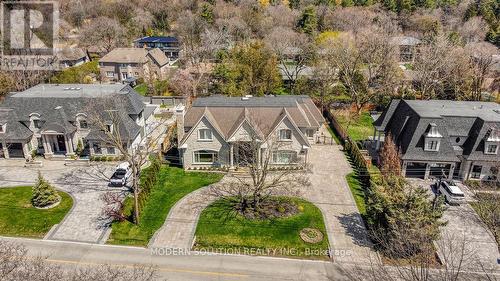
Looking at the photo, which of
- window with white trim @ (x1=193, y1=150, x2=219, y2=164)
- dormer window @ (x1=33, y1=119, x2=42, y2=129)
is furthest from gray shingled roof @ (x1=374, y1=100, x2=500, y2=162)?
dormer window @ (x1=33, y1=119, x2=42, y2=129)

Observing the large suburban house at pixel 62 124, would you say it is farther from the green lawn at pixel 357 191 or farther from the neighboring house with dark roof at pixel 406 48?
the neighboring house with dark roof at pixel 406 48

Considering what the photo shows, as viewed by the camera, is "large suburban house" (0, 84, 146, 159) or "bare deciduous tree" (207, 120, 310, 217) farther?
"large suburban house" (0, 84, 146, 159)

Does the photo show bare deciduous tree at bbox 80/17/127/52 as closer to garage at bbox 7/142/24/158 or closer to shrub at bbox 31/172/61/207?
garage at bbox 7/142/24/158

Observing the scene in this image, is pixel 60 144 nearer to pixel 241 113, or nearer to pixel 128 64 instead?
pixel 241 113

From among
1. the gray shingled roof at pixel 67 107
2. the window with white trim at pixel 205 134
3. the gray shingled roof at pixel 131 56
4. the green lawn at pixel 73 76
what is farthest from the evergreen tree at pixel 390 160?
the green lawn at pixel 73 76

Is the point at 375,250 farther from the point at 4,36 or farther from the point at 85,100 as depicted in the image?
the point at 4,36

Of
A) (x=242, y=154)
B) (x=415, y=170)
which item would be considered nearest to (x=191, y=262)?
(x=242, y=154)
